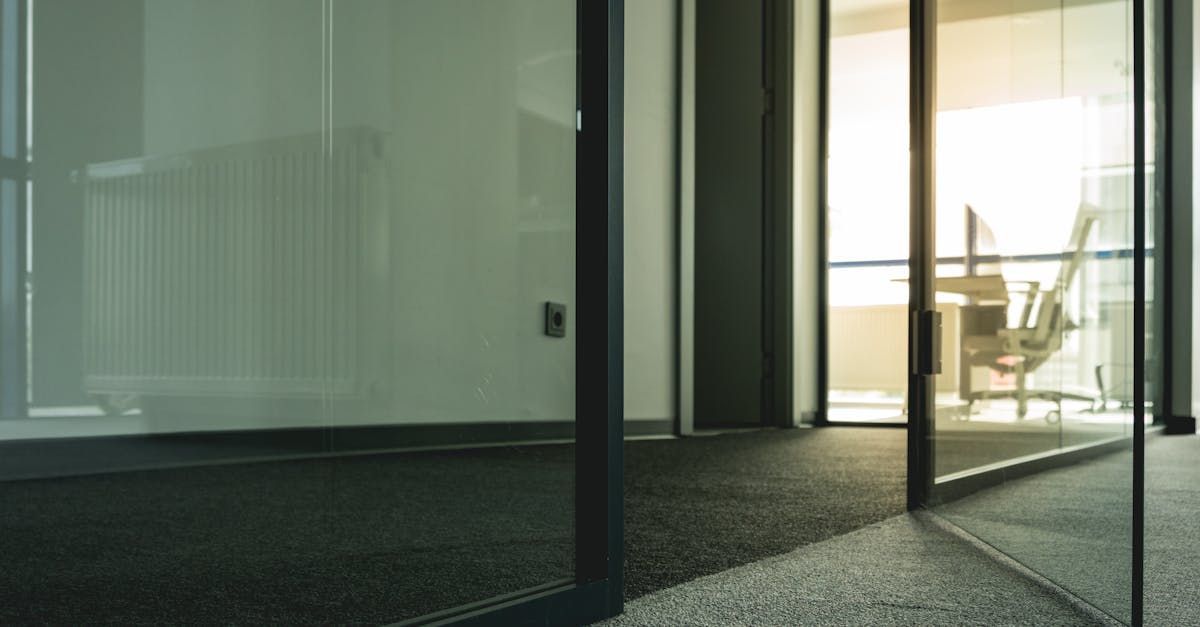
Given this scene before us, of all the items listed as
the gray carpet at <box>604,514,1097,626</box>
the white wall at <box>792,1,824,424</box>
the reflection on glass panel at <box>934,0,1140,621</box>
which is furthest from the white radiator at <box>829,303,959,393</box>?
the gray carpet at <box>604,514,1097,626</box>

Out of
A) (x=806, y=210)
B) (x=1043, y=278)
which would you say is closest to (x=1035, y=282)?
(x=1043, y=278)

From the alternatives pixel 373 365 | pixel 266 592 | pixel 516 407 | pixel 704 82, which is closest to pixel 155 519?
pixel 266 592

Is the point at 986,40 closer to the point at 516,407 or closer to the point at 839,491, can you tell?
the point at 839,491

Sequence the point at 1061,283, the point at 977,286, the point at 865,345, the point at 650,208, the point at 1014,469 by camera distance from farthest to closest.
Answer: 1. the point at 865,345
2. the point at 650,208
3. the point at 977,286
4. the point at 1014,469
5. the point at 1061,283

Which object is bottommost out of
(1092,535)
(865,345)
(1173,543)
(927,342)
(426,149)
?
(1173,543)

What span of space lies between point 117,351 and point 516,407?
1.74 ft

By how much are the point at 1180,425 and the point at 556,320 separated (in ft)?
16.2

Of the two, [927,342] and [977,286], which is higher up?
[977,286]

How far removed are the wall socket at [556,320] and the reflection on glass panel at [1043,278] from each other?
28.2 inches

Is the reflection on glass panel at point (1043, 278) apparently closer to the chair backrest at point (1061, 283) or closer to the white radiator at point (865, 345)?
the chair backrest at point (1061, 283)

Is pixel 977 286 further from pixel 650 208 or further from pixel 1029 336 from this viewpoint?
pixel 650 208

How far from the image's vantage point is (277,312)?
88cm

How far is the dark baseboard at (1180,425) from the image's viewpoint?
5.11 metres

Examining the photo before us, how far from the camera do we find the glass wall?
717 millimetres
